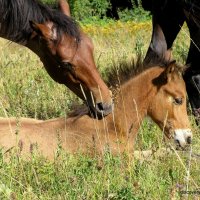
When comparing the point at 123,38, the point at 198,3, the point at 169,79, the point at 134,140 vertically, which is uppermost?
the point at 198,3

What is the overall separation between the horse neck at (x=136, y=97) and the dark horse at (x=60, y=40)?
43 centimetres

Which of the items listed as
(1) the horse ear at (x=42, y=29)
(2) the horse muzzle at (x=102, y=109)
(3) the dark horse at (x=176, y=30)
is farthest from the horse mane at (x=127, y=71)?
(1) the horse ear at (x=42, y=29)

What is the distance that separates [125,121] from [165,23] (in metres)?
1.61

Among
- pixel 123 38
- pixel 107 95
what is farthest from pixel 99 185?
pixel 123 38

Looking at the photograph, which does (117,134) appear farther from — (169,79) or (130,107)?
(169,79)

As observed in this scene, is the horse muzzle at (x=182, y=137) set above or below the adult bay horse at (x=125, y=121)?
below

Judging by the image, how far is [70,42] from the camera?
183 inches

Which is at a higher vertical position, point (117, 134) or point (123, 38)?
point (117, 134)

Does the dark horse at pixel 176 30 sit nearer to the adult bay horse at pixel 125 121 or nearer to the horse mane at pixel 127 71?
the horse mane at pixel 127 71

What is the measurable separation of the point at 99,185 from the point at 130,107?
69.3 inches

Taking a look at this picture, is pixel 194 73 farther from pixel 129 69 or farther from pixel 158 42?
pixel 129 69

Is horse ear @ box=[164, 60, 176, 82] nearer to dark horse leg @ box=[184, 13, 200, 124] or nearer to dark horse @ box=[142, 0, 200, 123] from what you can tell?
dark horse @ box=[142, 0, 200, 123]

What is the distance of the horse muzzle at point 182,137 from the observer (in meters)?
4.91

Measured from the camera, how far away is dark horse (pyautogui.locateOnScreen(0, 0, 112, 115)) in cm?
461
